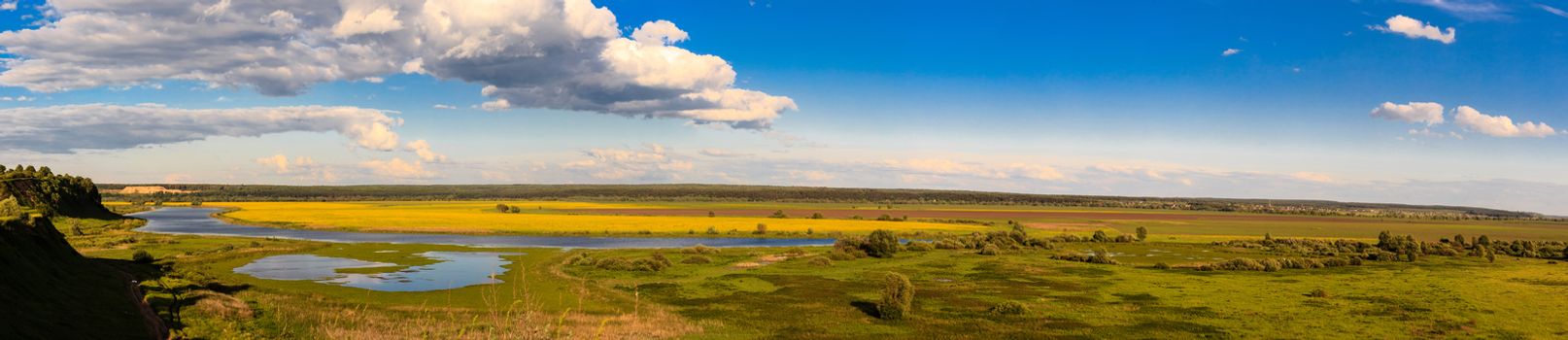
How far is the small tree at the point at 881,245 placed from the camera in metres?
58.1

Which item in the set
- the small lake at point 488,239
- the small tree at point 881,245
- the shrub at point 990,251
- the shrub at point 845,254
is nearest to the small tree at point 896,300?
the shrub at point 845,254

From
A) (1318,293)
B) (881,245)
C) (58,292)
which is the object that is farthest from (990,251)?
(58,292)

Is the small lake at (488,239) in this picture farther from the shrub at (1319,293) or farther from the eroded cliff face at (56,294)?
the shrub at (1319,293)

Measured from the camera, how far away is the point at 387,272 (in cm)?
4569

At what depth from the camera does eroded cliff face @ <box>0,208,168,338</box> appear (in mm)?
17078

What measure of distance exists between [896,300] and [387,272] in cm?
3193

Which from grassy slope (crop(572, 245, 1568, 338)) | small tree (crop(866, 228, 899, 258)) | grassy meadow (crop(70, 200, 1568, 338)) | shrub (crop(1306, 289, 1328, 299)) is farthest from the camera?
small tree (crop(866, 228, 899, 258))

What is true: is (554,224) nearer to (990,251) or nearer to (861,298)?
(990,251)

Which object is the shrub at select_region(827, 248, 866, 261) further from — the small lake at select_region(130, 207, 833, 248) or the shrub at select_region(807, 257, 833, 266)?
the small lake at select_region(130, 207, 833, 248)

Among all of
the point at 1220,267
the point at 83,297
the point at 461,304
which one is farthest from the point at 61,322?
the point at 1220,267

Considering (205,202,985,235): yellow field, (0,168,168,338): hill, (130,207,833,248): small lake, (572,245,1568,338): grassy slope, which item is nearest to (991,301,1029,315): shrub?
(572,245,1568,338): grassy slope

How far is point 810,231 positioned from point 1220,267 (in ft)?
158

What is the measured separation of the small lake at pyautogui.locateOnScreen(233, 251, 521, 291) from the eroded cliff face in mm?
12402

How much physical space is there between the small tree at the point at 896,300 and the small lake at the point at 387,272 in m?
18.7
